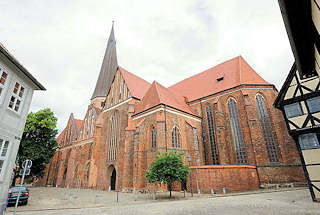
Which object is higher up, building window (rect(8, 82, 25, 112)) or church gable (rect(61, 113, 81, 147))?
church gable (rect(61, 113, 81, 147))

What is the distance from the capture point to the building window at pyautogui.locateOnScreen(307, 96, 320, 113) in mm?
10297

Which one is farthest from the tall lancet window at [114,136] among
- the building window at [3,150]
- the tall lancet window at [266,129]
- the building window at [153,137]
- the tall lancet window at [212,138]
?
the tall lancet window at [266,129]

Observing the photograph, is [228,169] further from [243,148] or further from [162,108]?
[162,108]

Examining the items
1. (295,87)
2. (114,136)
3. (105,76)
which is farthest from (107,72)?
(295,87)

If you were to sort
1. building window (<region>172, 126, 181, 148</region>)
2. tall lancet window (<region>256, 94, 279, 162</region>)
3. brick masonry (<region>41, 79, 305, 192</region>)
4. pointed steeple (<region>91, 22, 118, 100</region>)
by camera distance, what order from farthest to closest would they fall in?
pointed steeple (<region>91, 22, 118, 100</region>), building window (<region>172, 126, 181, 148</region>), tall lancet window (<region>256, 94, 279, 162</region>), brick masonry (<region>41, 79, 305, 192</region>)

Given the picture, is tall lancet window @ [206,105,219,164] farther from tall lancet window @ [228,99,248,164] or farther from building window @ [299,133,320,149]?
building window @ [299,133,320,149]

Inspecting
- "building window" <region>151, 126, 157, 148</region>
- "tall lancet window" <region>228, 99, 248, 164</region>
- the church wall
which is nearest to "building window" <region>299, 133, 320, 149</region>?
the church wall

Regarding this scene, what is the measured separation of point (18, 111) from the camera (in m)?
7.89

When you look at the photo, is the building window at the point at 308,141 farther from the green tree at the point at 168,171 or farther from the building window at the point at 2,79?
the building window at the point at 2,79

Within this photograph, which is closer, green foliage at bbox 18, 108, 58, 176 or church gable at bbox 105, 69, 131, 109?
green foliage at bbox 18, 108, 58, 176

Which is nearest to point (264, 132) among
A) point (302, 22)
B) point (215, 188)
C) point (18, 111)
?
point (215, 188)

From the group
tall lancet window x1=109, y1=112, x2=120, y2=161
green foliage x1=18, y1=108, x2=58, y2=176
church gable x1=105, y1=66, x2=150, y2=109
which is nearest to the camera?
green foliage x1=18, y1=108, x2=58, y2=176

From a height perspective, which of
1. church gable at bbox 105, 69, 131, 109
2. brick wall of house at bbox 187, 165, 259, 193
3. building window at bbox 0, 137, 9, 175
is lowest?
brick wall of house at bbox 187, 165, 259, 193

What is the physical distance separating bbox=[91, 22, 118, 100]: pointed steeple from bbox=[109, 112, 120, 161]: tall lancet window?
675 inches
